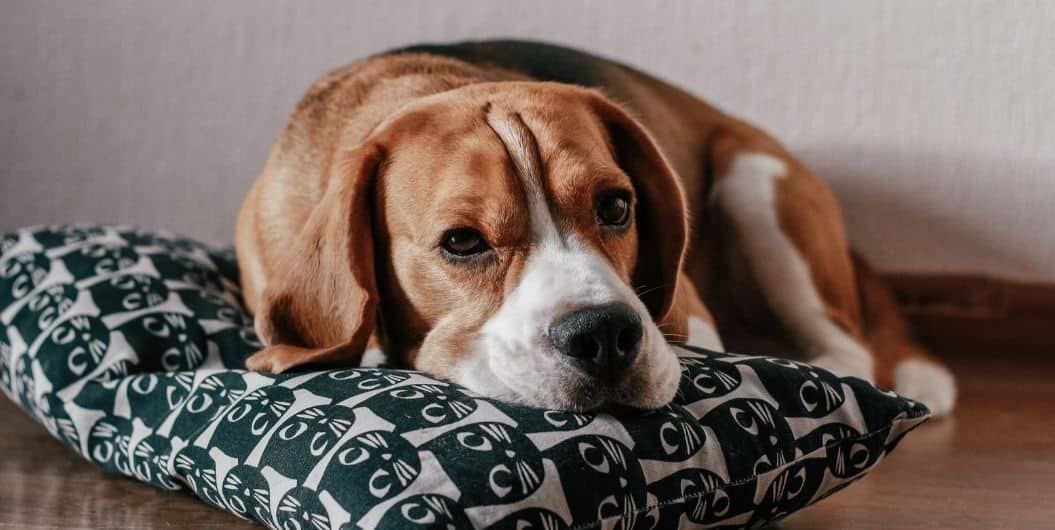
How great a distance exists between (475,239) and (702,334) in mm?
797

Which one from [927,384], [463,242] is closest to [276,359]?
[463,242]

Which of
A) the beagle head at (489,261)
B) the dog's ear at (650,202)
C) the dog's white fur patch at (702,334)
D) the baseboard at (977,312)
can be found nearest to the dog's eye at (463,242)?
the beagle head at (489,261)

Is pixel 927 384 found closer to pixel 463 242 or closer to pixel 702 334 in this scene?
pixel 702 334

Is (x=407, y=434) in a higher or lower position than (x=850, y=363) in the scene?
higher

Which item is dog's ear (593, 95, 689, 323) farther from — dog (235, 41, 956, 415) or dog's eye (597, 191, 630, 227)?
dog's eye (597, 191, 630, 227)

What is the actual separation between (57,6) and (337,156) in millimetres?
1899

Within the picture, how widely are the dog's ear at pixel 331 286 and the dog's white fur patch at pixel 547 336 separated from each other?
25 cm

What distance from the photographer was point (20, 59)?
366 centimetres

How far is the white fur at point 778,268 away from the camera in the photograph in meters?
2.97

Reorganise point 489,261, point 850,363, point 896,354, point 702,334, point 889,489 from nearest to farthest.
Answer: point 489,261, point 889,489, point 702,334, point 850,363, point 896,354

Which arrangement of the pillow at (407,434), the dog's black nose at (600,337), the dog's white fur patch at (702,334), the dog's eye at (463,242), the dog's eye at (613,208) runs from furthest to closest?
the dog's white fur patch at (702,334), the dog's eye at (613,208), the dog's eye at (463,242), the dog's black nose at (600,337), the pillow at (407,434)

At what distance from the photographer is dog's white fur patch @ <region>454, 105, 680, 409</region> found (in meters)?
1.67

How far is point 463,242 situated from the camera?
190 cm

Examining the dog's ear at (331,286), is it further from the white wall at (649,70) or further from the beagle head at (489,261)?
the white wall at (649,70)
